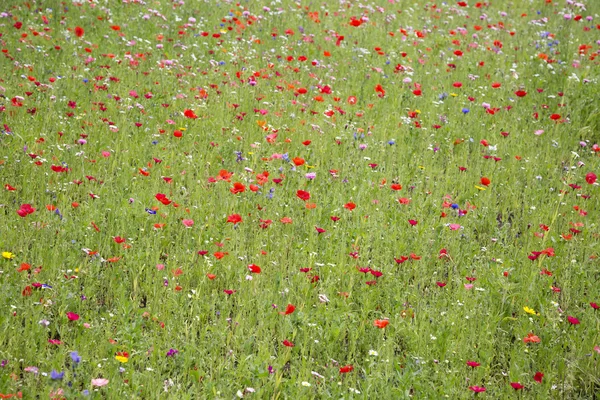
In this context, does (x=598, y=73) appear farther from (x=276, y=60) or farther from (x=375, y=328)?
(x=375, y=328)

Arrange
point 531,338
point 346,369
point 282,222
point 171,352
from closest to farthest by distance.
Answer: point 346,369 → point 171,352 → point 531,338 → point 282,222

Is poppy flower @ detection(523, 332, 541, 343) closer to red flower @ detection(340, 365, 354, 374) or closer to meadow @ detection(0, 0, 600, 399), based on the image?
meadow @ detection(0, 0, 600, 399)

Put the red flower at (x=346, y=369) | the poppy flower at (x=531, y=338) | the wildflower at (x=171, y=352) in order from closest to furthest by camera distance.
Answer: the red flower at (x=346, y=369) → the wildflower at (x=171, y=352) → the poppy flower at (x=531, y=338)

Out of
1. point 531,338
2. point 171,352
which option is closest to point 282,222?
point 171,352

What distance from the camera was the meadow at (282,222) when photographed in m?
3.05

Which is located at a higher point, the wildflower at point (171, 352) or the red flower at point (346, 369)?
the red flower at point (346, 369)

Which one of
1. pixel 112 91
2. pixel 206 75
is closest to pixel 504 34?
pixel 206 75


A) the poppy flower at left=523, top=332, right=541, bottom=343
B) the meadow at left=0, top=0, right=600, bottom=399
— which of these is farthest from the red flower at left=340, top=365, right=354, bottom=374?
the poppy flower at left=523, top=332, right=541, bottom=343

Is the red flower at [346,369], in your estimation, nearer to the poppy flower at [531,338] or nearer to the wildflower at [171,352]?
the wildflower at [171,352]

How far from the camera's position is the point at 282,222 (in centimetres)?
426

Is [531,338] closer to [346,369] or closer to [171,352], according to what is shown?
[346,369]

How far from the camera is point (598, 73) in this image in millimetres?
7031

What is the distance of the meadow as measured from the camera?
3053 mm

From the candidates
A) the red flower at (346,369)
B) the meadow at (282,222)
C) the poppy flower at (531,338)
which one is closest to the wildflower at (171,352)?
the meadow at (282,222)
